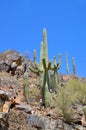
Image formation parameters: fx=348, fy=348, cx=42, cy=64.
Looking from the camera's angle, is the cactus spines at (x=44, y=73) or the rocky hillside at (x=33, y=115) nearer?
the rocky hillside at (x=33, y=115)

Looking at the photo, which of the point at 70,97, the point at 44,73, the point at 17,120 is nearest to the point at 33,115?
the point at 17,120

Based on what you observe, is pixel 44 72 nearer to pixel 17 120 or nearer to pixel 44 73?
pixel 44 73

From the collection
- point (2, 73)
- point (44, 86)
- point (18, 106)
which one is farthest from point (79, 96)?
point (2, 73)

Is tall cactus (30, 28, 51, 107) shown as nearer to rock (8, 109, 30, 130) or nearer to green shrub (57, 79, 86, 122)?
green shrub (57, 79, 86, 122)

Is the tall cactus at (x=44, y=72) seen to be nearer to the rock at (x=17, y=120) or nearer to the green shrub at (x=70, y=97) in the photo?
the green shrub at (x=70, y=97)

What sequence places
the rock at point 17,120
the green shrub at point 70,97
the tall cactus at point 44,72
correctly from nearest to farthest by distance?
the rock at point 17,120 < the green shrub at point 70,97 < the tall cactus at point 44,72

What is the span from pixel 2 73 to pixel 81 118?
367 inches

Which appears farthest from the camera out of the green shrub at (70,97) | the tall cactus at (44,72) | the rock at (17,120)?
the tall cactus at (44,72)

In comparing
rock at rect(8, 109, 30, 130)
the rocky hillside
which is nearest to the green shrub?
the rocky hillside

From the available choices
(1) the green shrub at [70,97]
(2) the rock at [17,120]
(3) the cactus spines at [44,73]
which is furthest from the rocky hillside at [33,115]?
(3) the cactus spines at [44,73]

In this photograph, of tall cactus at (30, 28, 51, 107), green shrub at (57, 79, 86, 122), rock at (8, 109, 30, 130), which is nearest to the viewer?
rock at (8, 109, 30, 130)

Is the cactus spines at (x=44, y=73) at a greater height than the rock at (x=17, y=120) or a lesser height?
greater

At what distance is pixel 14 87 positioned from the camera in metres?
20.8

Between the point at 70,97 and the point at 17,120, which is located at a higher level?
the point at 70,97
